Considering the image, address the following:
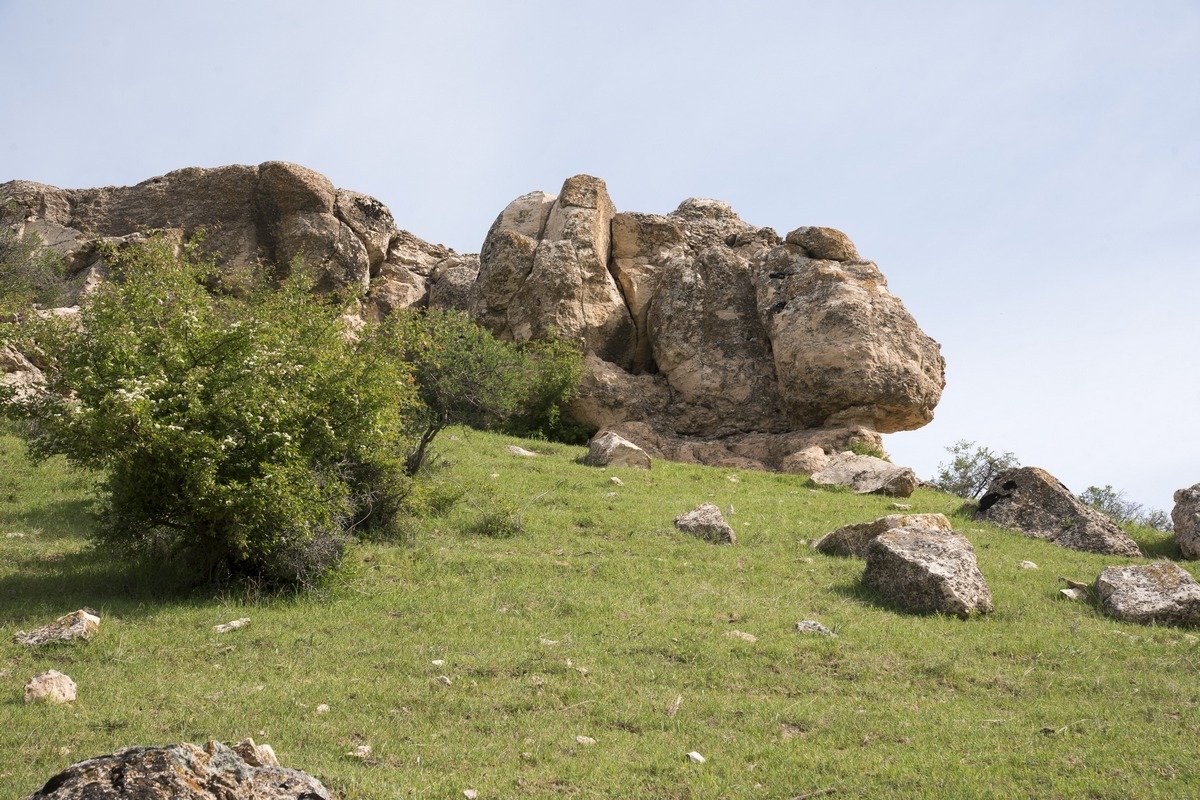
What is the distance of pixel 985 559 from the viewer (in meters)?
17.9

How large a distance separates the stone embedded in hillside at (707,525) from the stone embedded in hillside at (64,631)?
11.1 m

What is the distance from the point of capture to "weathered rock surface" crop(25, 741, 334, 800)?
4504mm

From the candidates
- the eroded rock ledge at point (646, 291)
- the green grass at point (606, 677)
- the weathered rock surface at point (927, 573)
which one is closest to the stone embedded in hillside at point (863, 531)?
the green grass at point (606, 677)

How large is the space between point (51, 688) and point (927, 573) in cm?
1175

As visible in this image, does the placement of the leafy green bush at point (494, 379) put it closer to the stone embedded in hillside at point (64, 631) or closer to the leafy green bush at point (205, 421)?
the leafy green bush at point (205, 421)

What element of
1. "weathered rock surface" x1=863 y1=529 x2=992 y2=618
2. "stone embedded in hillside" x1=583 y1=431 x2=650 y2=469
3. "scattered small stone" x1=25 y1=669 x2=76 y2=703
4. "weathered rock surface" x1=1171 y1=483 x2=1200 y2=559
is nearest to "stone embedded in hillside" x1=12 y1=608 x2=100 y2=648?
"scattered small stone" x1=25 y1=669 x2=76 y2=703

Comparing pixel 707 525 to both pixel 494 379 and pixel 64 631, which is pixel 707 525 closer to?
pixel 64 631

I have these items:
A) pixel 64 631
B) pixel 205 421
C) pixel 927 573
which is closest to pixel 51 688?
pixel 64 631

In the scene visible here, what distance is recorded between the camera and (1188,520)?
20.2 m

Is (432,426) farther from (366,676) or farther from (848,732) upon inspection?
(848,732)

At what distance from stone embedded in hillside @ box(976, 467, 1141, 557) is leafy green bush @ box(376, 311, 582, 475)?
646 inches

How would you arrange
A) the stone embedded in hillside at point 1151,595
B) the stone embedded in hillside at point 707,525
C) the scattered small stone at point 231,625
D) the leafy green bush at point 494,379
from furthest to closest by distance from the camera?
the leafy green bush at point 494,379 → the stone embedded in hillside at point 707,525 → the stone embedded in hillside at point 1151,595 → the scattered small stone at point 231,625

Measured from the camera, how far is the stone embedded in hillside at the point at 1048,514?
20438mm

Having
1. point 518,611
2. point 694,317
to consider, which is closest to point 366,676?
point 518,611
